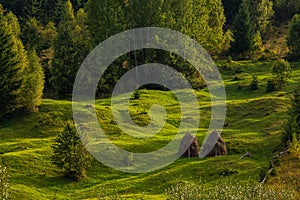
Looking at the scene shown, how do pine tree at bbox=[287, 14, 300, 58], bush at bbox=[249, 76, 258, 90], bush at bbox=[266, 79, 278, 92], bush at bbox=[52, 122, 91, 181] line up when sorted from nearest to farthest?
bush at bbox=[52, 122, 91, 181], bush at bbox=[266, 79, 278, 92], bush at bbox=[249, 76, 258, 90], pine tree at bbox=[287, 14, 300, 58]

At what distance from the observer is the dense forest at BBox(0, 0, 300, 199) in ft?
192

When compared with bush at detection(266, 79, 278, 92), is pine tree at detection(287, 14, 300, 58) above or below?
above

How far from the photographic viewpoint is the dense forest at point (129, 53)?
58375 millimetres

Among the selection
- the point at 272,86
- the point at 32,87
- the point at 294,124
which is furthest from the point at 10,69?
the point at 272,86

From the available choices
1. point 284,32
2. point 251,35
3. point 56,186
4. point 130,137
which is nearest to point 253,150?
point 130,137

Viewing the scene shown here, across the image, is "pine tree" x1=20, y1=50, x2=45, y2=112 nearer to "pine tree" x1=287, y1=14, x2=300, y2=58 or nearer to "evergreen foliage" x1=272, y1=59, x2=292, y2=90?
"evergreen foliage" x1=272, y1=59, x2=292, y2=90

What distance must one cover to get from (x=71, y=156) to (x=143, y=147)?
8.82m

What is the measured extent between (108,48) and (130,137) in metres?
31.1

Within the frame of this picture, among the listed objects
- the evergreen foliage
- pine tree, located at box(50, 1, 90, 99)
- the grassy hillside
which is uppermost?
pine tree, located at box(50, 1, 90, 99)

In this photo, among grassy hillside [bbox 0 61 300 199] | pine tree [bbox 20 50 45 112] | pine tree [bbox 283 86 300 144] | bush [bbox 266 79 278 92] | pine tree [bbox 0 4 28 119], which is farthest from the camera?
bush [bbox 266 79 278 92]

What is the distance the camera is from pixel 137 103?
6222 cm

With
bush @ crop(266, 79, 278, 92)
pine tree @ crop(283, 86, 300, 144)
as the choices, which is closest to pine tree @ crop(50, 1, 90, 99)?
bush @ crop(266, 79, 278, 92)

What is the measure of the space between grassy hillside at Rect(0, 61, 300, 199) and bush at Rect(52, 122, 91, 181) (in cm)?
84

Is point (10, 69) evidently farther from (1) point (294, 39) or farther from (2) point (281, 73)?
(1) point (294, 39)
